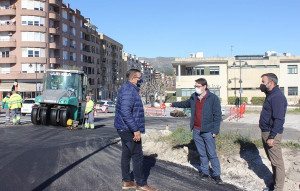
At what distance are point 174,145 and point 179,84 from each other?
47.8 meters

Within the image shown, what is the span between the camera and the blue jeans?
244 inches

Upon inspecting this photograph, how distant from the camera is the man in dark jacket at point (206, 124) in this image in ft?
20.4

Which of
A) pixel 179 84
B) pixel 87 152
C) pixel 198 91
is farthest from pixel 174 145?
pixel 179 84

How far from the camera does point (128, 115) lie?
5215 mm

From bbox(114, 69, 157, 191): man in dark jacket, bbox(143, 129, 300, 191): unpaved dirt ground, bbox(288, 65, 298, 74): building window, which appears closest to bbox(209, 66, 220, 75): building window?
bbox(288, 65, 298, 74): building window

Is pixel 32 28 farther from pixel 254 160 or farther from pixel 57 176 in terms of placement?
pixel 254 160

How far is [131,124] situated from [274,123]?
2369 millimetres

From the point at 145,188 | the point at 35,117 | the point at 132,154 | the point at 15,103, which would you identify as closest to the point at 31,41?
the point at 15,103

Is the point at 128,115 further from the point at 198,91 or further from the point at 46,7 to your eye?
the point at 46,7

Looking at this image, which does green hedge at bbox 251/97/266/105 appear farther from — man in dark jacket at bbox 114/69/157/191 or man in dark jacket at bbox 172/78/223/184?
man in dark jacket at bbox 114/69/157/191

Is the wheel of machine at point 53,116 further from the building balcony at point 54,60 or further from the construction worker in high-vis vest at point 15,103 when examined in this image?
the building balcony at point 54,60

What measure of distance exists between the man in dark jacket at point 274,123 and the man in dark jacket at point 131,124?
2093 mm

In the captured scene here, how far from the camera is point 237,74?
55875mm

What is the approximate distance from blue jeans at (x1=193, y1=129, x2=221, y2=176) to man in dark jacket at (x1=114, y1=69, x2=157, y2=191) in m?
1.42
